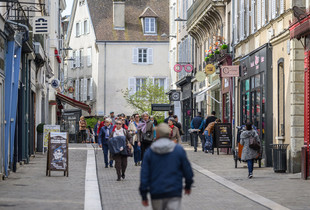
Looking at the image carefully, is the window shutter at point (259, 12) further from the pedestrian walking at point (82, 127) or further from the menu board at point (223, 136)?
the pedestrian walking at point (82, 127)

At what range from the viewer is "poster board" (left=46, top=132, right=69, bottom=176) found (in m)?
21.5

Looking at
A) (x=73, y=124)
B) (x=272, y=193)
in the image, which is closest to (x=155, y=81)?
(x=73, y=124)

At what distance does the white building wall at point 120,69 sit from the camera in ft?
242

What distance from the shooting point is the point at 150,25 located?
75.6 metres

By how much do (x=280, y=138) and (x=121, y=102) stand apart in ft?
165

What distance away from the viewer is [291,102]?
75.3ft

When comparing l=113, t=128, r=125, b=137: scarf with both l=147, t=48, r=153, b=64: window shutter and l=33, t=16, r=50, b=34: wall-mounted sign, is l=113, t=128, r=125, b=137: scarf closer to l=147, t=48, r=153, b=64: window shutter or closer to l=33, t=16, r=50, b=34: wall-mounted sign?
l=33, t=16, r=50, b=34: wall-mounted sign

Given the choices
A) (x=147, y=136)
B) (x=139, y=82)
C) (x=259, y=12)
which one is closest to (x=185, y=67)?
(x=259, y=12)

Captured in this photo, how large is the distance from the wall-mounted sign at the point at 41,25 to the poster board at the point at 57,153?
8.05m

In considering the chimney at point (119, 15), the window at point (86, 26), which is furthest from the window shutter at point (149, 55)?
the window at point (86, 26)

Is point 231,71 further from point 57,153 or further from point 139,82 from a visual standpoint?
point 139,82

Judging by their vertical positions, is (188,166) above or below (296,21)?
below

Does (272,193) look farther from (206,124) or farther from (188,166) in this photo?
(206,124)

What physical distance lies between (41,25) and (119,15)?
46029mm
